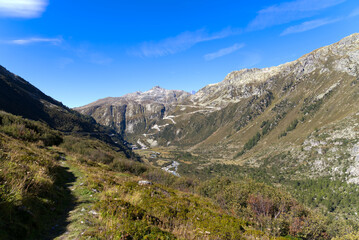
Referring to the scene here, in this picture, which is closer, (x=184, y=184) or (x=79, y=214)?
(x=79, y=214)

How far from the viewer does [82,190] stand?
12.2 m

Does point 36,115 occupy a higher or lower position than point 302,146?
higher

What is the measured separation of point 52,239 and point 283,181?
432ft

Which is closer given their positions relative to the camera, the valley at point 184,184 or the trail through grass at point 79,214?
the trail through grass at point 79,214

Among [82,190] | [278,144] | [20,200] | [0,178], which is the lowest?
[278,144]

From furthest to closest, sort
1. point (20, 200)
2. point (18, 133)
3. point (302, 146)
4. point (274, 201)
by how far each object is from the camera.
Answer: point (302, 146) → point (18, 133) → point (274, 201) → point (20, 200)

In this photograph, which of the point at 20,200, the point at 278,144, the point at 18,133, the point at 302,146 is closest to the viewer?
the point at 20,200

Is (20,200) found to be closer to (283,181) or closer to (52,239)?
(52,239)

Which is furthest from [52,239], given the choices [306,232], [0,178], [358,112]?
[358,112]

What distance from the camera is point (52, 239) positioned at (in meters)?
5.89

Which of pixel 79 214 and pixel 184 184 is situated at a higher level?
pixel 79 214

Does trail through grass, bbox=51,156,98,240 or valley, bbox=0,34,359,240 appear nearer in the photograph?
trail through grass, bbox=51,156,98,240

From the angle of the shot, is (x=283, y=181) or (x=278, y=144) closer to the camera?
(x=283, y=181)

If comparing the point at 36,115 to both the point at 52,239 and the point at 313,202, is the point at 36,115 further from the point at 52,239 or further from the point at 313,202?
the point at 313,202
